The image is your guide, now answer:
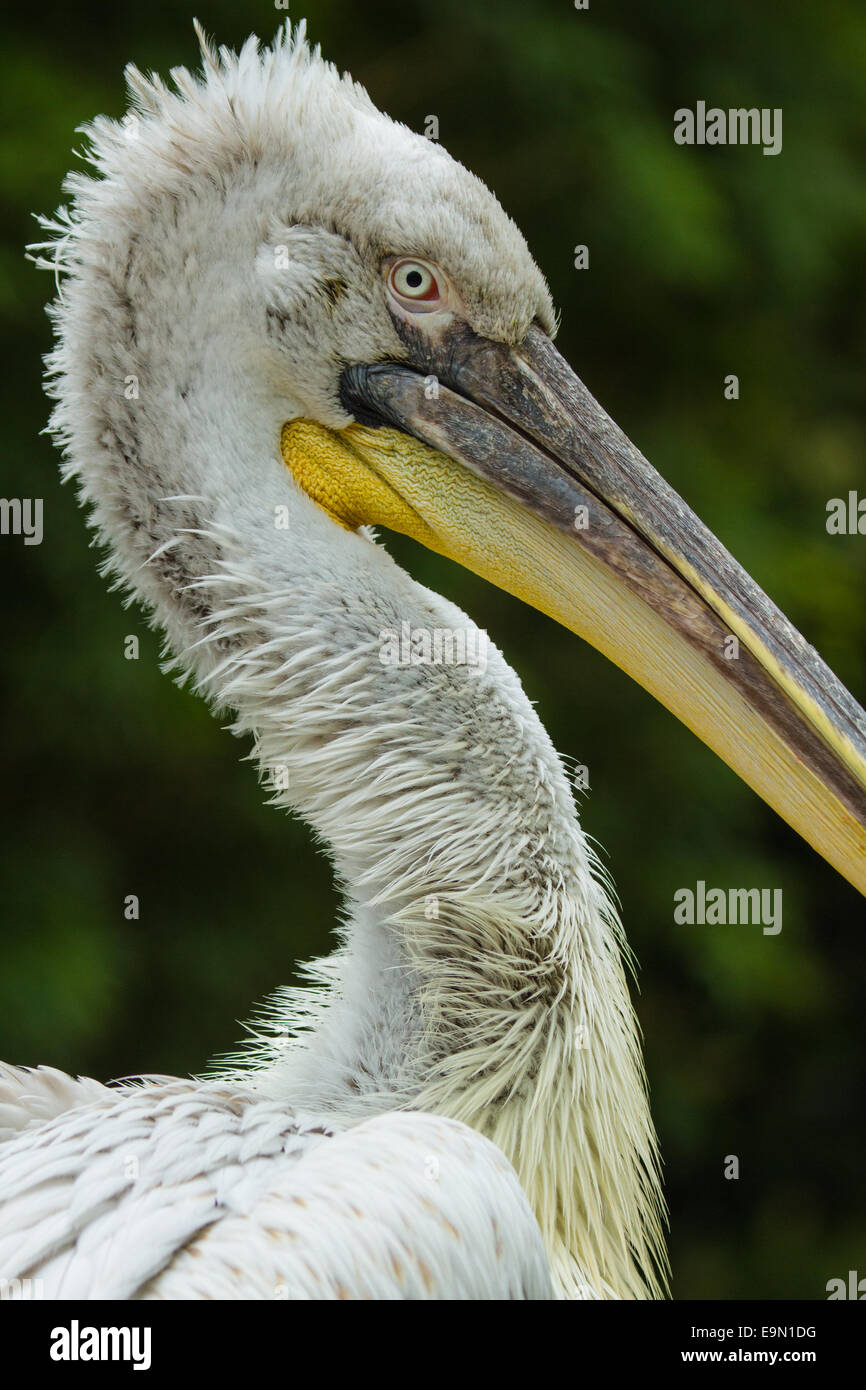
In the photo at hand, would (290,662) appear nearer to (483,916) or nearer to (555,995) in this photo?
(483,916)

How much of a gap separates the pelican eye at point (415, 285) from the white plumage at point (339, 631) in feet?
0.09

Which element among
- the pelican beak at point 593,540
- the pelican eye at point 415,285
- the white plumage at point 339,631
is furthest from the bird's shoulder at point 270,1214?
the pelican eye at point 415,285

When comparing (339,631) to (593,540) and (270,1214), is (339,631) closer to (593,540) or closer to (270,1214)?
(593,540)

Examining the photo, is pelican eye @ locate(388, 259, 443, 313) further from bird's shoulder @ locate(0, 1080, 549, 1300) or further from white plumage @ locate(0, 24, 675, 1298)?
bird's shoulder @ locate(0, 1080, 549, 1300)

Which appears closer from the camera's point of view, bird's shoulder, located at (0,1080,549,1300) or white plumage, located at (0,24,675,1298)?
bird's shoulder, located at (0,1080,549,1300)

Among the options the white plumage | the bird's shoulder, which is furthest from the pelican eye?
the bird's shoulder

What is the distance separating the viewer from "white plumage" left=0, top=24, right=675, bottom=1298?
1.83 m

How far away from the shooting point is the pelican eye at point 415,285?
1907mm

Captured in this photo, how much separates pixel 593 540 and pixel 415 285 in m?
0.40

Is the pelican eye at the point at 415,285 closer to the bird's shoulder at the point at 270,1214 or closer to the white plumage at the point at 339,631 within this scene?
the white plumage at the point at 339,631

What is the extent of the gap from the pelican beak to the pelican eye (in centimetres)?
5

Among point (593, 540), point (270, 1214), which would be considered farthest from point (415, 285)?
point (270, 1214)

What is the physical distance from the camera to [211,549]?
1896 mm

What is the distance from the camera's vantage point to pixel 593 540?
195cm
